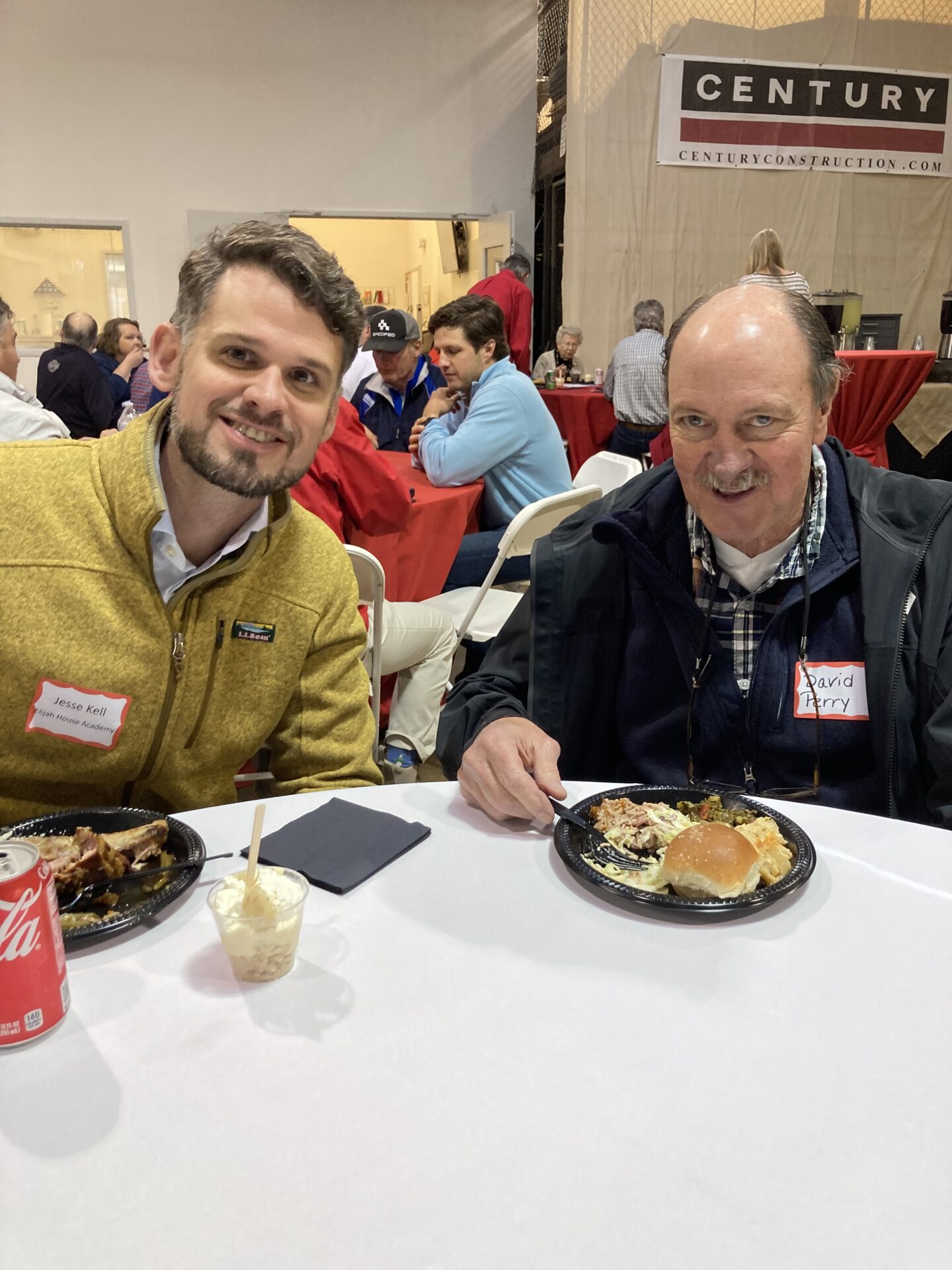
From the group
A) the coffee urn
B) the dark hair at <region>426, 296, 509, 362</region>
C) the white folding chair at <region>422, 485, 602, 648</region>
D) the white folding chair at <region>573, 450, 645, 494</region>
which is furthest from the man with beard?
the coffee urn

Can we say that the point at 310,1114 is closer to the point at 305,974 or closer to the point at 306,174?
the point at 305,974

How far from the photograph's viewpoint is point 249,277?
1.39 metres

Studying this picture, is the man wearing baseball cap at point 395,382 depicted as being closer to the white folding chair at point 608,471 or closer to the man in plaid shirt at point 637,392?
the white folding chair at point 608,471

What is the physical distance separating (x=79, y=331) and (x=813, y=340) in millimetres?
6412

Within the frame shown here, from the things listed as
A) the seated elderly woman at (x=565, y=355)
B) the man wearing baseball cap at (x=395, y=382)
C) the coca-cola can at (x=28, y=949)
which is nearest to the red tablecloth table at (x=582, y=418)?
the seated elderly woman at (x=565, y=355)

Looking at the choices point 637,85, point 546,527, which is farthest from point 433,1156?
point 637,85

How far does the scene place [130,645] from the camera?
132 cm

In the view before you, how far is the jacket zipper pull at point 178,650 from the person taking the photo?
1331 mm

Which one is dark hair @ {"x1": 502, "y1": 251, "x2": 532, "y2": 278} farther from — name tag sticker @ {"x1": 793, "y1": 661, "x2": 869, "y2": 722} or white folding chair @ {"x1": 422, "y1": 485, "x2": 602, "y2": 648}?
name tag sticker @ {"x1": 793, "y1": 661, "x2": 869, "y2": 722}

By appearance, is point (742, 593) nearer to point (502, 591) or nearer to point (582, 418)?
point (502, 591)

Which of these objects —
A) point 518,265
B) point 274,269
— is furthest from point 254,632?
point 518,265

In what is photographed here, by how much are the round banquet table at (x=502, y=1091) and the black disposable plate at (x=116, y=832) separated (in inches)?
1.1

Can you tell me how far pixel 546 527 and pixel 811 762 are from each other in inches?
66.6

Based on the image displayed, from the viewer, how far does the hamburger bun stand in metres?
0.98
